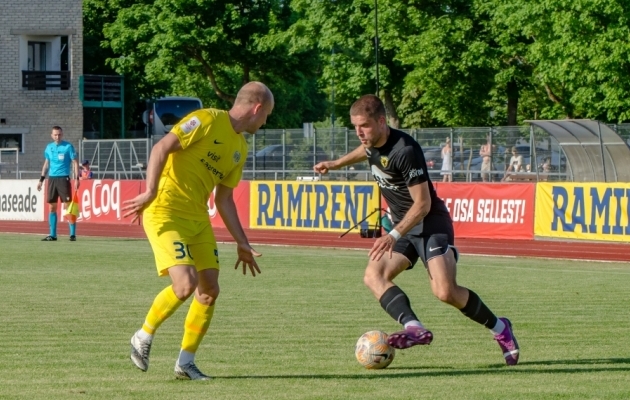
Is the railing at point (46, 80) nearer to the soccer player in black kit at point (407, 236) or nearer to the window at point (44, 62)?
the window at point (44, 62)

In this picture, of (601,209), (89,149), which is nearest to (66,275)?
(601,209)

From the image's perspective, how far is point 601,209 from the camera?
942 inches

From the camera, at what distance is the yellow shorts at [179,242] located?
839 centimetres

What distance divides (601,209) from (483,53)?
26361mm

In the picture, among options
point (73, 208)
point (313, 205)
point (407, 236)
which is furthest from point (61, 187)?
point (407, 236)

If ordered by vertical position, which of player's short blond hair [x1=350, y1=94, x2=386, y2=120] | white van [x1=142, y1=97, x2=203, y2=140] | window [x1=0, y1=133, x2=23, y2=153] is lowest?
window [x1=0, y1=133, x2=23, y2=153]

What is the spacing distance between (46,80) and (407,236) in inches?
1936

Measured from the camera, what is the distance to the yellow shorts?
8.39 m

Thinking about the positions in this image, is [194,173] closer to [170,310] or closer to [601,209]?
[170,310]

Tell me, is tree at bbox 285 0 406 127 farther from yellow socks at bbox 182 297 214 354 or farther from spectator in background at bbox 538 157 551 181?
yellow socks at bbox 182 297 214 354

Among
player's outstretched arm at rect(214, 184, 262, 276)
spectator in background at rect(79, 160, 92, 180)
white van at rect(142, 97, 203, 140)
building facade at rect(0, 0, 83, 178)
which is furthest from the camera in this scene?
white van at rect(142, 97, 203, 140)

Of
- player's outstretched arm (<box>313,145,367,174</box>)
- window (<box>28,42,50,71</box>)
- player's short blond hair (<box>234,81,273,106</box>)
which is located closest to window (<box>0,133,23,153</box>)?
window (<box>28,42,50,71</box>)


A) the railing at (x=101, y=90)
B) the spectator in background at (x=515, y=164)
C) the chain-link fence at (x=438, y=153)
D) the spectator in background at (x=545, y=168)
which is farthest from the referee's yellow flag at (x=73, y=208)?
the railing at (x=101, y=90)

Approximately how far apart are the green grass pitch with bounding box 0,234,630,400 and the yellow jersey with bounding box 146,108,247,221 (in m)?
1.15
